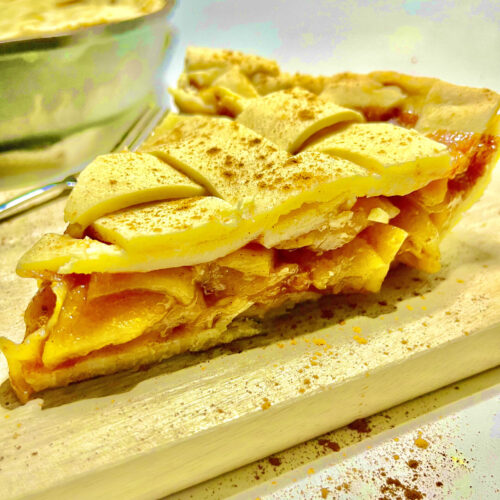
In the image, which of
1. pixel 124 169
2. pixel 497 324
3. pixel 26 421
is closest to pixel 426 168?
pixel 497 324

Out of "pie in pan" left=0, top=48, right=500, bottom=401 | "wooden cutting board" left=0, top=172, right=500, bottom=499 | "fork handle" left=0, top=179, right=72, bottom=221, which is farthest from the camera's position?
"fork handle" left=0, top=179, right=72, bottom=221

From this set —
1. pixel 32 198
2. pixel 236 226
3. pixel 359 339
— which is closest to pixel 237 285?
pixel 236 226

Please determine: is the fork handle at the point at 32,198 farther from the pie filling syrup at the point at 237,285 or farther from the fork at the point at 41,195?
the pie filling syrup at the point at 237,285

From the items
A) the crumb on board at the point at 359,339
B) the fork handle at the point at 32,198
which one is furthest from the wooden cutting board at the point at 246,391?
the fork handle at the point at 32,198

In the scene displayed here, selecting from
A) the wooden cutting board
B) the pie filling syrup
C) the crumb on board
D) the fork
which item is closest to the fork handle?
the fork

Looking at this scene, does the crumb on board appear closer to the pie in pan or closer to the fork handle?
the pie in pan

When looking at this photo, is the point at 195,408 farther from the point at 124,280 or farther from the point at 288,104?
the point at 288,104

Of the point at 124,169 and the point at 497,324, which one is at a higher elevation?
the point at 124,169
